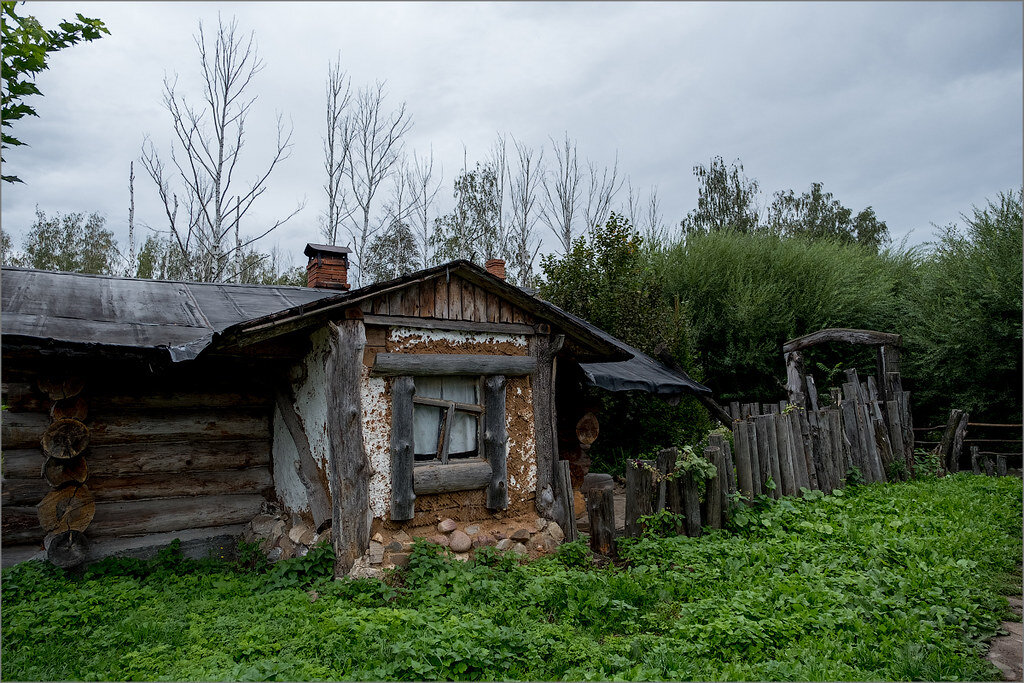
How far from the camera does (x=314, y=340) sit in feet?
21.3

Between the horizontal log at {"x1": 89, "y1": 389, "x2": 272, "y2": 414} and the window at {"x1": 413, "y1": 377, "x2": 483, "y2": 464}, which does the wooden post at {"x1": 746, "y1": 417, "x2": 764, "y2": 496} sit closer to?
the window at {"x1": 413, "y1": 377, "x2": 483, "y2": 464}

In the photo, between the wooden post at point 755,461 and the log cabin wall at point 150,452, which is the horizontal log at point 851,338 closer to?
the wooden post at point 755,461

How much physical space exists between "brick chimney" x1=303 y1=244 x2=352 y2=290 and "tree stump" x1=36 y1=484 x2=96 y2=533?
399cm

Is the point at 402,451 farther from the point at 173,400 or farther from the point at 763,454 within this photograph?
the point at 763,454

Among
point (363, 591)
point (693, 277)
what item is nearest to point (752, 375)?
point (693, 277)

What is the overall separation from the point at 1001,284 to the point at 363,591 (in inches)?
477

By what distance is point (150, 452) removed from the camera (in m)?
7.00

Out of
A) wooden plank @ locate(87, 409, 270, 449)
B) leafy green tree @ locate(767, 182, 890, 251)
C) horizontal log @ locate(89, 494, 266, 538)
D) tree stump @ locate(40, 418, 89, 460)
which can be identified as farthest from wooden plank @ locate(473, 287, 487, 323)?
leafy green tree @ locate(767, 182, 890, 251)

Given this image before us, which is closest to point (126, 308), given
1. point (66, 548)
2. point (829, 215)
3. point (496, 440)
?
point (66, 548)

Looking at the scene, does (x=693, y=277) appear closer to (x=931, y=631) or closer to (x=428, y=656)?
(x=931, y=631)

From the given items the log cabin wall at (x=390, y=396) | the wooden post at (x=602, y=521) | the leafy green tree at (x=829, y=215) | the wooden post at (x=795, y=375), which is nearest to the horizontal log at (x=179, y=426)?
the log cabin wall at (x=390, y=396)

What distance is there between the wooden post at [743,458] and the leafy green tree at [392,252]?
56.1 feet

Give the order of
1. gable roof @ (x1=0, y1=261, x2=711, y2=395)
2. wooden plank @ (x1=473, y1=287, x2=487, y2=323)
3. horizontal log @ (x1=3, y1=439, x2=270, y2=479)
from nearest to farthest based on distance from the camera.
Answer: gable roof @ (x1=0, y1=261, x2=711, y2=395)
horizontal log @ (x1=3, y1=439, x2=270, y2=479)
wooden plank @ (x1=473, y1=287, x2=487, y2=323)

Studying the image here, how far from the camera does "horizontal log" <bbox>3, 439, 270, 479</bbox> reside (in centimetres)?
643
